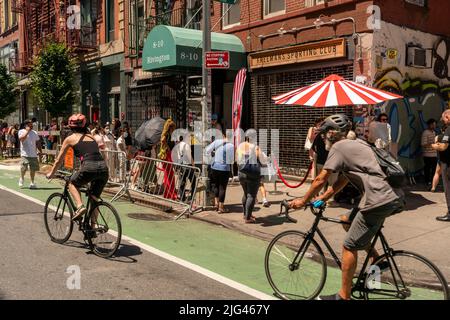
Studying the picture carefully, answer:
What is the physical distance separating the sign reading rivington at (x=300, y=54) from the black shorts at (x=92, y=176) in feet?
23.5

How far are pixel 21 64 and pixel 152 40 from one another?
1889 centimetres

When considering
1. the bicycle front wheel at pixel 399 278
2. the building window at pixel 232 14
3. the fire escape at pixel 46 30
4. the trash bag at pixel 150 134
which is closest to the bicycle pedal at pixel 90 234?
the bicycle front wheel at pixel 399 278

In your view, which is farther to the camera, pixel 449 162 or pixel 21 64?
pixel 21 64

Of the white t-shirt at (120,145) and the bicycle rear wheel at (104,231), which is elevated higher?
the white t-shirt at (120,145)

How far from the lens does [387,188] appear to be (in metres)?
4.31

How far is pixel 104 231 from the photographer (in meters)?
6.48

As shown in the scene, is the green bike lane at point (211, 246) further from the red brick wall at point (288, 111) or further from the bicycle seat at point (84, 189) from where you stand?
the red brick wall at point (288, 111)

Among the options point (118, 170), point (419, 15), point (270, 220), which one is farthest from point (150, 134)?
point (419, 15)

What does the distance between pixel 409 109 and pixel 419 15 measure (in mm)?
2538

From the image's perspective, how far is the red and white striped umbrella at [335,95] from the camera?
8383mm

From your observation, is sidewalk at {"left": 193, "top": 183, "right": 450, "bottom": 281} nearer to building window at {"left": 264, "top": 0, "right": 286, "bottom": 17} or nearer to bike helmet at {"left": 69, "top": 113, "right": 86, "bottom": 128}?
bike helmet at {"left": 69, "top": 113, "right": 86, "bottom": 128}

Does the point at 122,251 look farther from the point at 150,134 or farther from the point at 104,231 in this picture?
the point at 150,134

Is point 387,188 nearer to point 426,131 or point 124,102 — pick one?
point 426,131

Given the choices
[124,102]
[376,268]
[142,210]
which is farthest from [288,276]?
[124,102]
